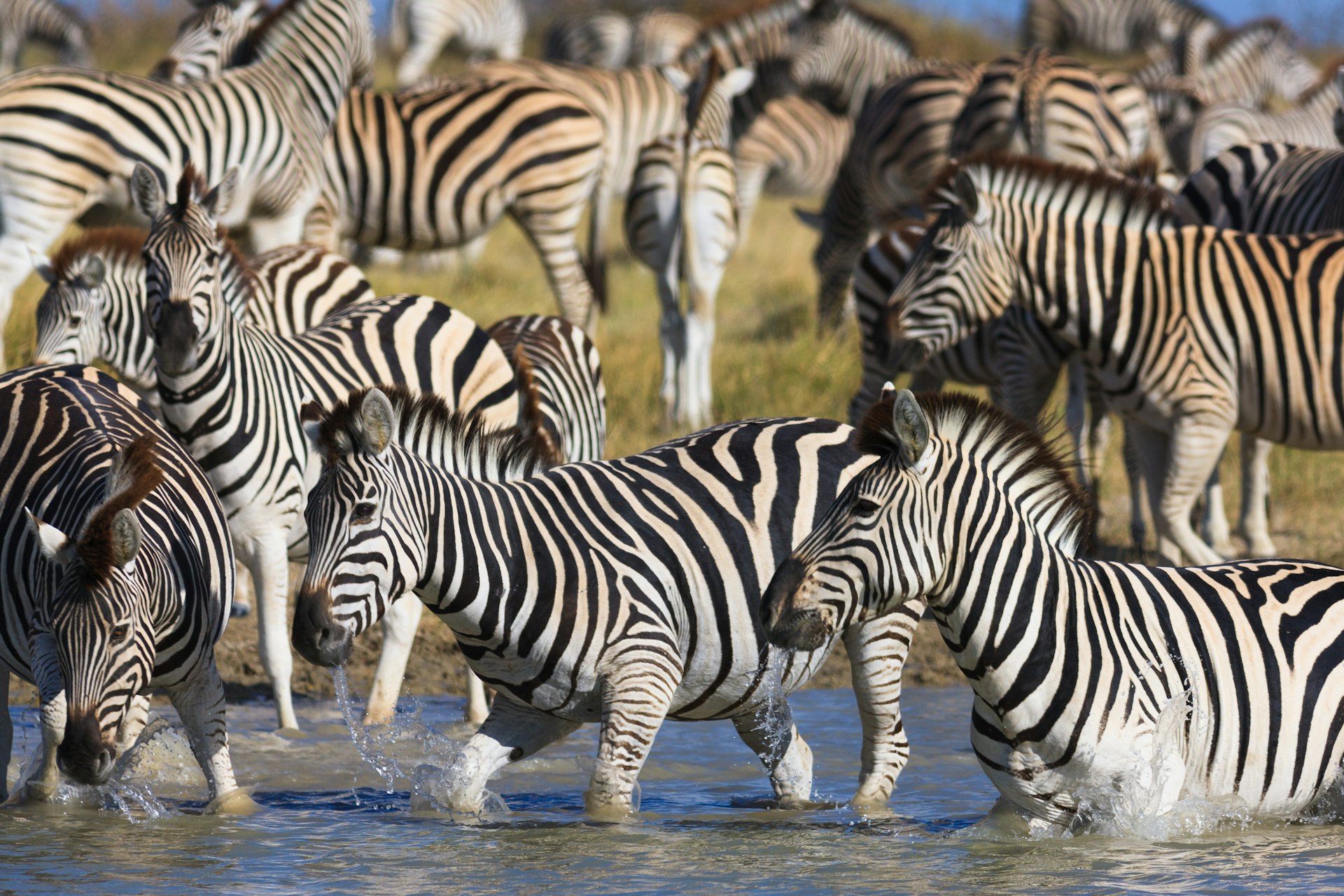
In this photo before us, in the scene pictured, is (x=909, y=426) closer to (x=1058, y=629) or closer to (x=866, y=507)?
(x=866, y=507)

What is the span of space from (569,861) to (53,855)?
1.54 metres

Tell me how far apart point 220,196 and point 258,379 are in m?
1.06

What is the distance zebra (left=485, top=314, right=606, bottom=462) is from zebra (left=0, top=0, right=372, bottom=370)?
6.17 feet

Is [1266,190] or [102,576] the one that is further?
[1266,190]

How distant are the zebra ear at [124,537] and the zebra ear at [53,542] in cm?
17

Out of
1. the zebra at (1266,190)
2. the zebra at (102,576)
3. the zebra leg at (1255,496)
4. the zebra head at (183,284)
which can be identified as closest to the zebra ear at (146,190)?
the zebra head at (183,284)

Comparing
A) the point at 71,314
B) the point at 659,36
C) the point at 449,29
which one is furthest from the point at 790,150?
the point at 71,314

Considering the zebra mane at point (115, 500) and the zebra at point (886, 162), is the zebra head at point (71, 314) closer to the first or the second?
the zebra mane at point (115, 500)

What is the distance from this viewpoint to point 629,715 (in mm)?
5414

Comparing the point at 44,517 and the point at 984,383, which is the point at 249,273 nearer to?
the point at 44,517

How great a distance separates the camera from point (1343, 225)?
10.7 metres

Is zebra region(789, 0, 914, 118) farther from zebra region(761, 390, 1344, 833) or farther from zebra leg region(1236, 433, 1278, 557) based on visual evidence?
zebra region(761, 390, 1344, 833)

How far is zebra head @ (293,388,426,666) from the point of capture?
16.8 ft

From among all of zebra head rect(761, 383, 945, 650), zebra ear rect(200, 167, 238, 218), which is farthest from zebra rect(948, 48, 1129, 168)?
zebra head rect(761, 383, 945, 650)
